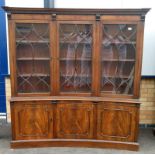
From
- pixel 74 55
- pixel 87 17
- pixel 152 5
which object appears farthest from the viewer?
pixel 152 5

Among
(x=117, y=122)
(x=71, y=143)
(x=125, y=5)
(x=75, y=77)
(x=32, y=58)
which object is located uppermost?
(x=125, y=5)

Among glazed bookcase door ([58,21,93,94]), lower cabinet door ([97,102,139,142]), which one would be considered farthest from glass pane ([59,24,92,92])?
lower cabinet door ([97,102,139,142])

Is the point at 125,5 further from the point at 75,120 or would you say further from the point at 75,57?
the point at 75,120

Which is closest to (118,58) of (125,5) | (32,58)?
(125,5)

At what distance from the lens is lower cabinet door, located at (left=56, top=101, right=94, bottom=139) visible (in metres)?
3.15

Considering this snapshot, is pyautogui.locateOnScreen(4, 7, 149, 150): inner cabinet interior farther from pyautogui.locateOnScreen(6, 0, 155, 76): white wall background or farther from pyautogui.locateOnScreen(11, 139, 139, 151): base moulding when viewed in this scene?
pyautogui.locateOnScreen(6, 0, 155, 76): white wall background

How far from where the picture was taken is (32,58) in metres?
3.11

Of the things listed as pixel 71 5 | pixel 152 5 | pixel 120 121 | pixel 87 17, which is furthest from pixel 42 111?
pixel 152 5

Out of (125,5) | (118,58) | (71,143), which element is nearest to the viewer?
(118,58)

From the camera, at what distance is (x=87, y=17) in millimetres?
2932

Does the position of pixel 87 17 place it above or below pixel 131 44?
above

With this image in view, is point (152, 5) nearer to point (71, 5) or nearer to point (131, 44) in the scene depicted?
point (131, 44)

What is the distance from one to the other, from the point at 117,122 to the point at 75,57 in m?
1.07

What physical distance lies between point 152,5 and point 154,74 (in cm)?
110
